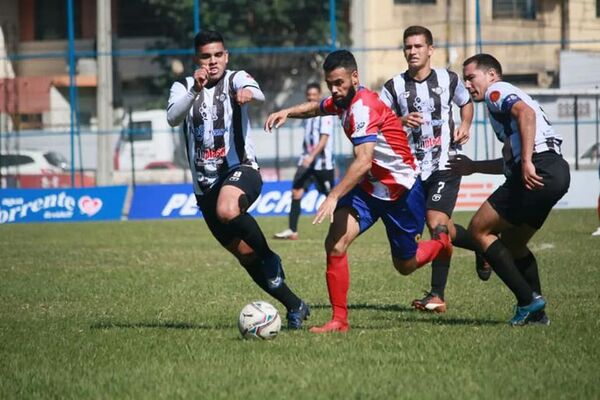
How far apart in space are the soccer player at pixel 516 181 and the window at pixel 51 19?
86.1ft


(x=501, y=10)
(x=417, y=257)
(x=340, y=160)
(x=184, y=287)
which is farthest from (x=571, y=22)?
(x=417, y=257)

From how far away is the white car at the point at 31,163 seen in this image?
28.9m

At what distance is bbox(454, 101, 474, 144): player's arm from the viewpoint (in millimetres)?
9328

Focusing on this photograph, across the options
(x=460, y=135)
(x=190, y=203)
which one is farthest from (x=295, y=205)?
(x=460, y=135)

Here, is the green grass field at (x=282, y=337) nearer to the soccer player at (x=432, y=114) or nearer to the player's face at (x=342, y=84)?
the soccer player at (x=432, y=114)

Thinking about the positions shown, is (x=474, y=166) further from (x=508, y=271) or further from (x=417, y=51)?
(x=417, y=51)

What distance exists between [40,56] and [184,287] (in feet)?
63.1

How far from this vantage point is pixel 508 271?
7.89 meters

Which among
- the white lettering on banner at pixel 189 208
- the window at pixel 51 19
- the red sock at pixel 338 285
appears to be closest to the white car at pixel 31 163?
the window at pixel 51 19

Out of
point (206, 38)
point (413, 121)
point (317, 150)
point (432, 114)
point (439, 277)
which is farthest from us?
point (317, 150)

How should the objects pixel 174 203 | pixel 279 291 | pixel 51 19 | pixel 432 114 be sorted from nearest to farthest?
pixel 279 291 → pixel 432 114 → pixel 174 203 → pixel 51 19

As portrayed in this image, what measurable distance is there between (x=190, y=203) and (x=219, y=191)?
16587 mm

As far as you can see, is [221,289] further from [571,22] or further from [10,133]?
[571,22]

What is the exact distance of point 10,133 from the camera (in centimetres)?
2978
